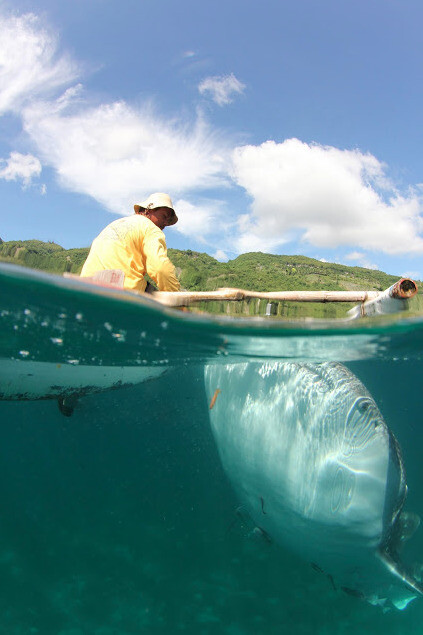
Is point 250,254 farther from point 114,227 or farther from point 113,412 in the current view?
point 114,227

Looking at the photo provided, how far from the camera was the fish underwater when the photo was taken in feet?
13.2

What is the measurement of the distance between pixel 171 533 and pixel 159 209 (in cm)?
682

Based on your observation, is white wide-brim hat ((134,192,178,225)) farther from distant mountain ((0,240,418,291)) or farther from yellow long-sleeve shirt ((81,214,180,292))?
distant mountain ((0,240,418,291))

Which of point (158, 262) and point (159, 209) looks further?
point (159, 209)

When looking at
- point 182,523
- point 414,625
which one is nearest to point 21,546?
point 182,523

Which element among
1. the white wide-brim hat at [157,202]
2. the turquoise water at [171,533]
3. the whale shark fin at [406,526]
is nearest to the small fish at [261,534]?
the turquoise water at [171,533]

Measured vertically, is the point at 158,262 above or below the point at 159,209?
below

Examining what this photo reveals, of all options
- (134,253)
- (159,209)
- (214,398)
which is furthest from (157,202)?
(214,398)

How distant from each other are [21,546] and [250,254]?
47.3 m

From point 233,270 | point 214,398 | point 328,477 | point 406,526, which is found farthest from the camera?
point 233,270

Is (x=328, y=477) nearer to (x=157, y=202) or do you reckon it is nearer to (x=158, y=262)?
(x=158, y=262)

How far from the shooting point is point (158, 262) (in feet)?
12.7

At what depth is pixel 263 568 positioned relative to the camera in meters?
6.09

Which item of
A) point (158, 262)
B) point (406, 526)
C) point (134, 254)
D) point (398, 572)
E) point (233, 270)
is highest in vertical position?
point (233, 270)
